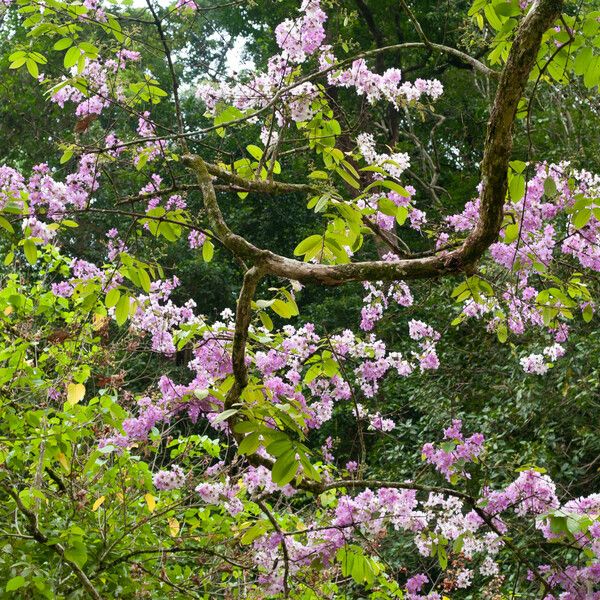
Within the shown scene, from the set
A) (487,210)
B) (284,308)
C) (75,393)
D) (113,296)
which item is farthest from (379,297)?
(487,210)

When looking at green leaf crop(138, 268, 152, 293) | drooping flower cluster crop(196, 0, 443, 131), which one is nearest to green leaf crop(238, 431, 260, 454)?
green leaf crop(138, 268, 152, 293)

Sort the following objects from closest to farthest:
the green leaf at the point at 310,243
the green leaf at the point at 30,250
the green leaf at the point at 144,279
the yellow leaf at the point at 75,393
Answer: the green leaf at the point at 310,243 < the green leaf at the point at 144,279 < the green leaf at the point at 30,250 < the yellow leaf at the point at 75,393

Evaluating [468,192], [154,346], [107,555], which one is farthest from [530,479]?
[468,192]

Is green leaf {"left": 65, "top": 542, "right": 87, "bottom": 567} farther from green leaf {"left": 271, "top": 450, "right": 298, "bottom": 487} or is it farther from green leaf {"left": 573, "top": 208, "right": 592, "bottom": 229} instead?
green leaf {"left": 573, "top": 208, "right": 592, "bottom": 229}

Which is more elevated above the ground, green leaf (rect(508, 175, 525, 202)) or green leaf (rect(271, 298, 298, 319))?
green leaf (rect(508, 175, 525, 202))

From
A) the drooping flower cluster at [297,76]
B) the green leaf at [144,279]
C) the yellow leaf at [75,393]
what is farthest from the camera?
the drooping flower cluster at [297,76]

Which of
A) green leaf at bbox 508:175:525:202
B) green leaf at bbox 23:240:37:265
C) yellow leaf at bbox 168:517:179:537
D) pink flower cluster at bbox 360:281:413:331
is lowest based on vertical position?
yellow leaf at bbox 168:517:179:537

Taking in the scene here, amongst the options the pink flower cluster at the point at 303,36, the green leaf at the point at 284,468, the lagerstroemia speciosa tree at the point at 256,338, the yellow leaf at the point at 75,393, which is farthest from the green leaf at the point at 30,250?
the pink flower cluster at the point at 303,36

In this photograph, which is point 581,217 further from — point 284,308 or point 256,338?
point 256,338

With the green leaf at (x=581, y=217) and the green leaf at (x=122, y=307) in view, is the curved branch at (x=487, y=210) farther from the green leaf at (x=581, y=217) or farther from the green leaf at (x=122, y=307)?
the green leaf at (x=581, y=217)

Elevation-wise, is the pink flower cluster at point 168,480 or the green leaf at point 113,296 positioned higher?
the green leaf at point 113,296

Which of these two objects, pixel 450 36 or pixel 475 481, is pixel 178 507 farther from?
pixel 450 36

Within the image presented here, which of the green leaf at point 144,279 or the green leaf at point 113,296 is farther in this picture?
the green leaf at point 144,279

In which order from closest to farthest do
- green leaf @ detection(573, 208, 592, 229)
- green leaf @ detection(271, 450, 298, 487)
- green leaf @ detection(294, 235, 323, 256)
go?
green leaf @ detection(271, 450, 298, 487) < green leaf @ detection(294, 235, 323, 256) < green leaf @ detection(573, 208, 592, 229)
